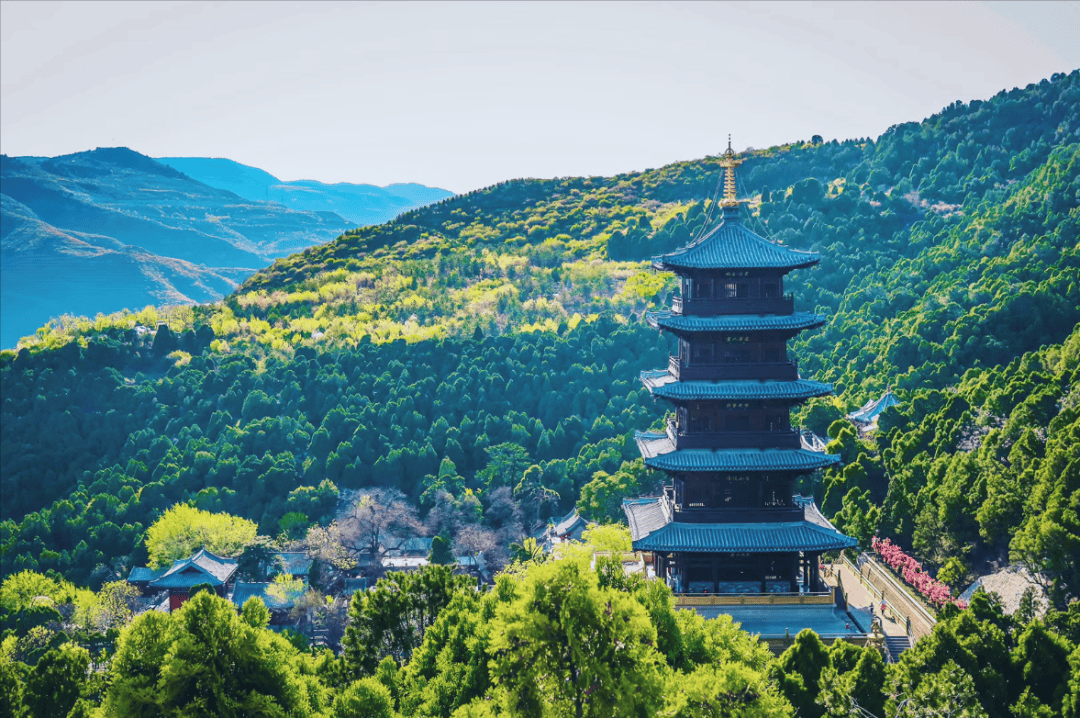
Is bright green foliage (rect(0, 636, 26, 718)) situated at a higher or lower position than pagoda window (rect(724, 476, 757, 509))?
lower

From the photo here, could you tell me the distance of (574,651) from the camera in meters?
20.7

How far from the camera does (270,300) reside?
4237 inches

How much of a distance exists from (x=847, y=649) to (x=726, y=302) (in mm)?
12148

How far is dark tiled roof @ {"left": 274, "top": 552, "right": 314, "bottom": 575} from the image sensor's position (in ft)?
182

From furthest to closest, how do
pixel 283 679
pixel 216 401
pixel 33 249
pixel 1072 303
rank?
1. pixel 33 249
2. pixel 216 401
3. pixel 1072 303
4. pixel 283 679

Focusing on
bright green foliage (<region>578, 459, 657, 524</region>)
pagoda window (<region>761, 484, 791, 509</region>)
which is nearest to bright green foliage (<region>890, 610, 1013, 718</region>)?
pagoda window (<region>761, 484, 791, 509</region>)

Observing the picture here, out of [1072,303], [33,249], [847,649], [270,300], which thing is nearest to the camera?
[847,649]

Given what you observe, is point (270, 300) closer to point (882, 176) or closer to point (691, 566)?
point (882, 176)

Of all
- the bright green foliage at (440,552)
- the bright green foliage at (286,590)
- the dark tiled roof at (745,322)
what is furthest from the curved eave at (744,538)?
the bright green foliage at (286,590)

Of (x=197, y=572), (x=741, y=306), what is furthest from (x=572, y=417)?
(x=741, y=306)

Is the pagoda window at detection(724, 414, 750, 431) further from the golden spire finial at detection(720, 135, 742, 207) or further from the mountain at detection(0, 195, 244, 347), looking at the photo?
the mountain at detection(0, 195, 244, 347)

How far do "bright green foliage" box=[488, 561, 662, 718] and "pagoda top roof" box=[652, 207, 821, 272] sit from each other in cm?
1545

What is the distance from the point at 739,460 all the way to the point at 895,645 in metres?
9.48

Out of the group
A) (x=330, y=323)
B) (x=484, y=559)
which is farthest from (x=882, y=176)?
(x=484, y=559)
